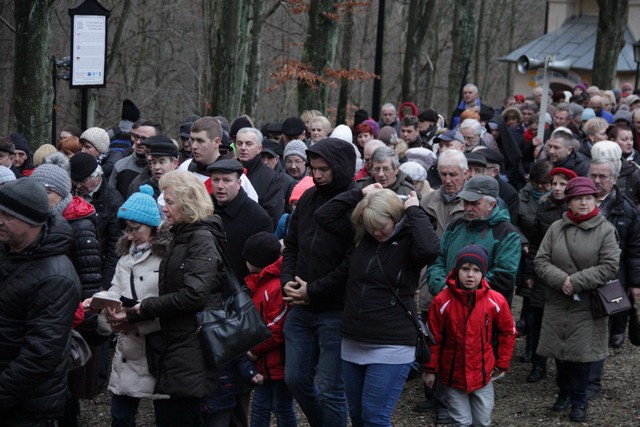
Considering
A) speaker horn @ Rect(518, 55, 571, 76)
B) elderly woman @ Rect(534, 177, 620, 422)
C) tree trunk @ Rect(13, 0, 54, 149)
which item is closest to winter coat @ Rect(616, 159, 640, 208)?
elderly woman @ Rect(534, 177, 620, 422)

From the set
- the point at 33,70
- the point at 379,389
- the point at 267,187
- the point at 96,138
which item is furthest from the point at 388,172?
the point at 33,70

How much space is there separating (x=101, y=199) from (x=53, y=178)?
4.84 ft

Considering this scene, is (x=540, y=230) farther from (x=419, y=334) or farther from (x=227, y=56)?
(x=227, y=56)

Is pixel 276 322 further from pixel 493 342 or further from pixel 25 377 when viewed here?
pixel 25 377

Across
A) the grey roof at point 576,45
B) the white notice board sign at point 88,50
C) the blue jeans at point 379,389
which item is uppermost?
the grey roof at point 576,45

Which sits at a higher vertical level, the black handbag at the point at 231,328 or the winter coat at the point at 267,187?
the winter coat at the point at 267,187

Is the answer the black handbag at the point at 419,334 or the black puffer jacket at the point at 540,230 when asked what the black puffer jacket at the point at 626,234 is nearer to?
the black puffer jacket at the point at 540,230

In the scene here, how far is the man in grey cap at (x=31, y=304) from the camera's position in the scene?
4.82 metres

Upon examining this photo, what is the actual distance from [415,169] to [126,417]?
400 centimetres

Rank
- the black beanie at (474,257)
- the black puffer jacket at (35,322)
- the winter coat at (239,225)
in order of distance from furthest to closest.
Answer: the winter coat at (239,225)
the black beanie at (474,257)
the black puffer jacket at (35,322)

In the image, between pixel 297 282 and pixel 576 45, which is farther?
pixel 576 45

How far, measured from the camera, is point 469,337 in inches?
262

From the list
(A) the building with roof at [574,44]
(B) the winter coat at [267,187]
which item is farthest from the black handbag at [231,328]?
(A) the building with roof at [574,44]

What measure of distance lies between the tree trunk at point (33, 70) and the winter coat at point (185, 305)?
23.6 ft
